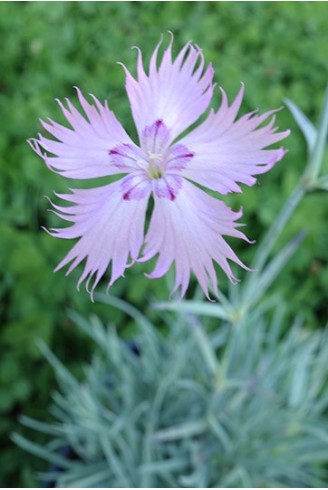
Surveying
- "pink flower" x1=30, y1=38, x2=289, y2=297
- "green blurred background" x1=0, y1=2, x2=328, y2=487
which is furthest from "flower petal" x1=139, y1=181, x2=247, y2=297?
"green blurred background" x1=0, y1=2, x2=328, y2=487

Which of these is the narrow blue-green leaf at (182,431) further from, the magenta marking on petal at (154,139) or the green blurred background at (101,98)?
the magenta marking on petal at (154,139)

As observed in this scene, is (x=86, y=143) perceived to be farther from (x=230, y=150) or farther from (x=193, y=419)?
(x=193, y=419)

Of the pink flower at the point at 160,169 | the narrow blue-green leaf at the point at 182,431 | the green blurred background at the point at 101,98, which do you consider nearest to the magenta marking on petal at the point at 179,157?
the pink flower at the point at 160,169

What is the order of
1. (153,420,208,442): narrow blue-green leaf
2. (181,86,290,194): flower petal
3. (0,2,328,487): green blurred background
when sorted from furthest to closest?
(0,2,328,487): green blurred background → (153,420,208,442): narrow blue-green leaf → (181,86,290,194): flower petal

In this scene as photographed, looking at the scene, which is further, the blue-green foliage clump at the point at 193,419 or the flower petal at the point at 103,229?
the blue-green foliage clump at the point at 193,419

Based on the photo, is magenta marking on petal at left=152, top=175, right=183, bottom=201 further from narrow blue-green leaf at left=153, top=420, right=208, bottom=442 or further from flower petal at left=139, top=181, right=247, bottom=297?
narrow blue-green leaf at left=153, top=420, right=208, bottom=442

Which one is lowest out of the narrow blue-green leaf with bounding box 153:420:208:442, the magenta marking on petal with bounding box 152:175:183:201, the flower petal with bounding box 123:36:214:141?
the narrow blue-green leaf with bounding box 153:420:208:442

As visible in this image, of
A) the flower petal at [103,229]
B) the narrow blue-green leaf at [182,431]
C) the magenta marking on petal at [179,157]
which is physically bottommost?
the narrow blue-green leaf at [182,431]

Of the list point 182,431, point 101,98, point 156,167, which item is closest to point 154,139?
point 156,167
